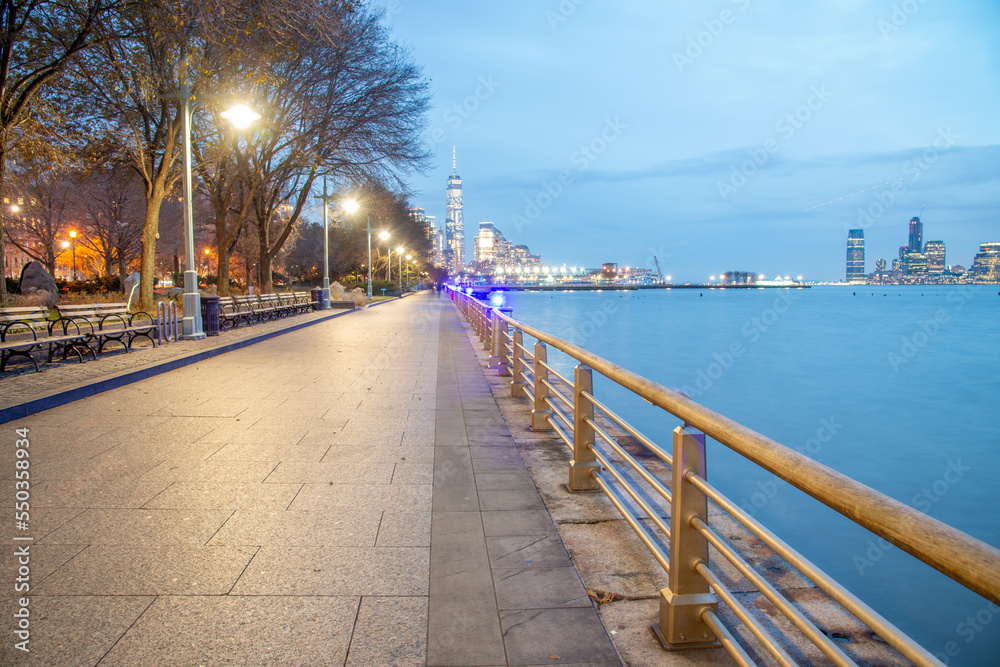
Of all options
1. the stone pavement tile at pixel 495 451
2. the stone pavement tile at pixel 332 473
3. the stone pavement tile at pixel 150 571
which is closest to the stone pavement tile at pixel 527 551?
the stone pavement tile at pixel 150 571

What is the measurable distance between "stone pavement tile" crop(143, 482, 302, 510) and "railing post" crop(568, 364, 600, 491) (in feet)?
7.12

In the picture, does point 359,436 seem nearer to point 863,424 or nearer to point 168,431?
point 168,431

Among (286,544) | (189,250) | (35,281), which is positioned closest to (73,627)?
(286,544)

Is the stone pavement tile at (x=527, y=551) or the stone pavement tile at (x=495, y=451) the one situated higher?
the stone pavement tile at (x=527, y=551)

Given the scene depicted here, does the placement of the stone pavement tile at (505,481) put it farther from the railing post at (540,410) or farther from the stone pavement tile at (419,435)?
the railing post at (540,410)

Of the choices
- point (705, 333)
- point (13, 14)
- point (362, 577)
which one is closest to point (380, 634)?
point (362, 577)

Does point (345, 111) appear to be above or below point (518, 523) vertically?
above

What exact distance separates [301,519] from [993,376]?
37655 mm

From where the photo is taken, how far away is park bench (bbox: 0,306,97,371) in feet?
31.8

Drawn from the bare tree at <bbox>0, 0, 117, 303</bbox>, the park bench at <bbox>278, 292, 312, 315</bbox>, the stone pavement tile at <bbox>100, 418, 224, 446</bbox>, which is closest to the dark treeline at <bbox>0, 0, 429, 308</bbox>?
the bare tree at <bbox>0, 0, 117, 303</bbox>

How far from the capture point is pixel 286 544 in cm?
378

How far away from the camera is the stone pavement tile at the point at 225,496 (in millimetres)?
4418

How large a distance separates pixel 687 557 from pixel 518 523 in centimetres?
161

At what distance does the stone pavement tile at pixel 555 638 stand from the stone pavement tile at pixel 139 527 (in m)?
2.17
